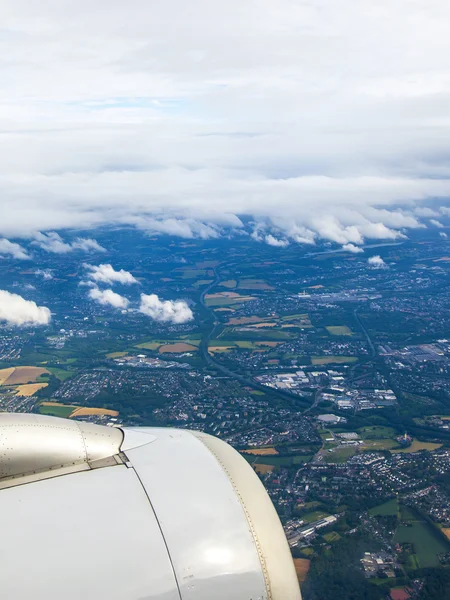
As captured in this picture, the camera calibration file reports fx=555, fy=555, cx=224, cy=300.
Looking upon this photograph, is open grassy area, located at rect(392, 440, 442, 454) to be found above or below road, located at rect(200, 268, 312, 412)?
above

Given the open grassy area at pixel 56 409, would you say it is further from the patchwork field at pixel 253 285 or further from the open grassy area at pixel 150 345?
the patchwork field at pixel 253 285

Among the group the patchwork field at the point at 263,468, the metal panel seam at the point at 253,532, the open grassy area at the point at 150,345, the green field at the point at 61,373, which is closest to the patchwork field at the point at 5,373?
the green field at the point at 61,373

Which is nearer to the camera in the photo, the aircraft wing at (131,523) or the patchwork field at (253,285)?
the aircraft wing at (131,523)

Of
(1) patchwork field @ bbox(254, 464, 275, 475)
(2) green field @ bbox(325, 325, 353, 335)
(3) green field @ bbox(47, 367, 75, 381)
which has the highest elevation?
(1) patchwork field @ bbox(254, 464, 275, 475)

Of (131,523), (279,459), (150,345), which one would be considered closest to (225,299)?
(150,345)

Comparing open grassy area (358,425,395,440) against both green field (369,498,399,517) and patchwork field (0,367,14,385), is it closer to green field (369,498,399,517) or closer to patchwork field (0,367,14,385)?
green field (369,498,399,517)

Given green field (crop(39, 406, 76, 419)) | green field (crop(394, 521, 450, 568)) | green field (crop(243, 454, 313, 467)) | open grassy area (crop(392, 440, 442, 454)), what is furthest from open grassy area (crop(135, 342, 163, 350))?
green field (crop(394, 521, 450, 568))
